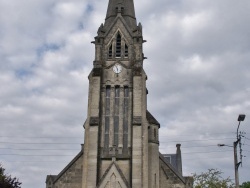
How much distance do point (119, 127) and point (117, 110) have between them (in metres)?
1.86

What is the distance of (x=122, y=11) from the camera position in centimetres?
4500

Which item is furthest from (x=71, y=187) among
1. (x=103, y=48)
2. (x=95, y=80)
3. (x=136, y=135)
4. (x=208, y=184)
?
(x=208, y=184)

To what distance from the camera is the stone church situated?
121 ft

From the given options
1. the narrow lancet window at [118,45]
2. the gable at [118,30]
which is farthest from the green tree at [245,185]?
the gable at [118,30]

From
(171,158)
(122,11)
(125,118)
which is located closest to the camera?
(125,118)

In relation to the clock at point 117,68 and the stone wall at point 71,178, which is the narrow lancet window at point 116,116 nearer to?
the clock at point 117,68

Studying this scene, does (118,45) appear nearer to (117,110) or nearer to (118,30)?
(118,30)

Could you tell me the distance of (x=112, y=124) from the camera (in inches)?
1544

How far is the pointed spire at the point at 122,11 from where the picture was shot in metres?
44.9

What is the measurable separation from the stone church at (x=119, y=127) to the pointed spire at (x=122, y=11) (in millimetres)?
270

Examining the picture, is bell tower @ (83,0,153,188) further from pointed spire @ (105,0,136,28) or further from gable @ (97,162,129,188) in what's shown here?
pointed spire @ (105,0,136,28)

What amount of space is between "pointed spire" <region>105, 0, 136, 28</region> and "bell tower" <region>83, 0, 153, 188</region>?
44 cm

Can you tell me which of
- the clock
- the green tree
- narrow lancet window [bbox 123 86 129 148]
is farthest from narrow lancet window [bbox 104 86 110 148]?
the green tree

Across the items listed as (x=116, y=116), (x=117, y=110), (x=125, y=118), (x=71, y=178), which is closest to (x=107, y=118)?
(x=116, y=116)
